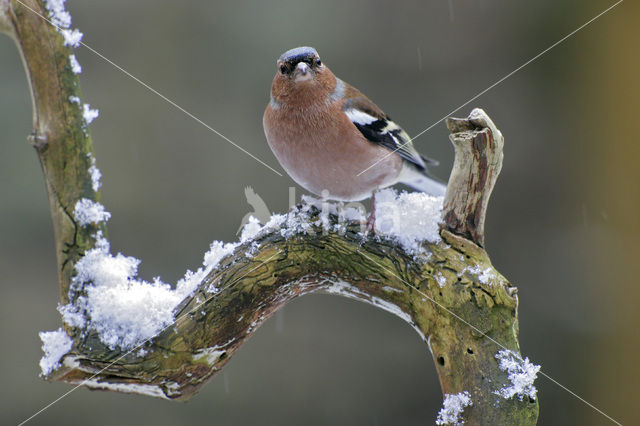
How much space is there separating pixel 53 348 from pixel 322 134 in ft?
2.74

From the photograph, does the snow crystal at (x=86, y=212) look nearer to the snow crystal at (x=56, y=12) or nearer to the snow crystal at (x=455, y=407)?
the snow crystal at (x=56, y=12)

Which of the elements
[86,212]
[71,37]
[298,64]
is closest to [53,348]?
[86,212]

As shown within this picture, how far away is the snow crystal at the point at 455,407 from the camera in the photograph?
129 centimetres

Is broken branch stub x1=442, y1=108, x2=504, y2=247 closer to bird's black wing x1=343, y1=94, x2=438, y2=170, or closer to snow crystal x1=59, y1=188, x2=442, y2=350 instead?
snow crystal x1=59, y1=188, x2=442, y2=350

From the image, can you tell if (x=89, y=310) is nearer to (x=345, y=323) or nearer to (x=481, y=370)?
(x=481, y=370)

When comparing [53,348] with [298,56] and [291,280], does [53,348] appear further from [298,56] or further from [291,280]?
[298,56]

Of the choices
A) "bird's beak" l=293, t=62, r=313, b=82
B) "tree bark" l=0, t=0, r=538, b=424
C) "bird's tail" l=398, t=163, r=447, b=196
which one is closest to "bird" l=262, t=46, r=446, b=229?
"bird's beak" l=293, t=62, r=313, b=82

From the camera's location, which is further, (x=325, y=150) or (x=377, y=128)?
(x=377, y=128)

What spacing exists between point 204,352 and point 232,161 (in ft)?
5.69

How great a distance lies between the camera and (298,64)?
1508 millimetres

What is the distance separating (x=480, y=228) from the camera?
1.45m

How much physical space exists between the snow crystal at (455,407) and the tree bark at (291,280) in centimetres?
1

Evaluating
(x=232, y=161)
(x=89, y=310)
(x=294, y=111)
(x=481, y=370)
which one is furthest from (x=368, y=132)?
(x=232, y=161)

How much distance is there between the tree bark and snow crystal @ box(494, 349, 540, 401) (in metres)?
0.01
